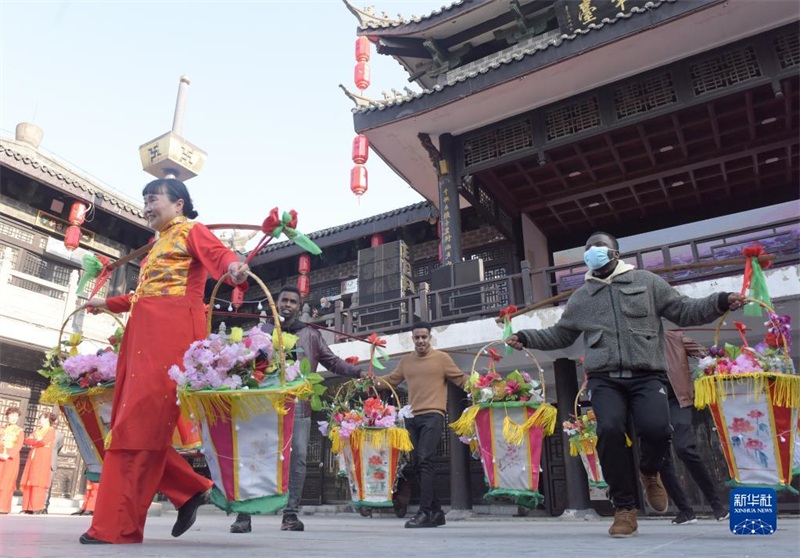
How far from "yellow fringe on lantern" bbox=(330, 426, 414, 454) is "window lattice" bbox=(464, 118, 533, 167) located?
5.74 meters

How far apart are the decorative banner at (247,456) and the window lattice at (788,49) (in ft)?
27.2

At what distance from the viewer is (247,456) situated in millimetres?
2645

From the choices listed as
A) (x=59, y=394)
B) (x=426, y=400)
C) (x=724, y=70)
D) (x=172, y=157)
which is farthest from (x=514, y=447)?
(x=172, y=157)

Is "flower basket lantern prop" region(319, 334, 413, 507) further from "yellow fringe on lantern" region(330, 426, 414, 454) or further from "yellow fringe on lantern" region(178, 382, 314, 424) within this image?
"yellow fringe on lantern" region(178, 382, 314, 424)

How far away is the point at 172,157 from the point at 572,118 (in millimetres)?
11181

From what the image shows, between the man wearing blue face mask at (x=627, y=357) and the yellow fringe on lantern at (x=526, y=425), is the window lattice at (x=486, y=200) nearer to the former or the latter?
the yellow fringe on lantern at (x=526, y=425)

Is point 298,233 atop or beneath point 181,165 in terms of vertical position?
beneath

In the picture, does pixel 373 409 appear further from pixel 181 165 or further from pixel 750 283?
pixel 181 165

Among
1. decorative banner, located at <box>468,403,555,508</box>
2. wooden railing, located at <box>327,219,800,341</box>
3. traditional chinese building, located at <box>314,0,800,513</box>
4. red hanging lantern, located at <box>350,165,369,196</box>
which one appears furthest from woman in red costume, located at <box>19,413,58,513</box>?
decorative banner, located at <box>468,403,555,508</box>

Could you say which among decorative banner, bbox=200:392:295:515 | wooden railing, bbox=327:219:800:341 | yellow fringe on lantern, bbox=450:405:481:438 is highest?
wooden railing, bbox=327:219:800:341

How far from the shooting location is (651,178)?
10.1 m

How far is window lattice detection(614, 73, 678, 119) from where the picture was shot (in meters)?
8.44

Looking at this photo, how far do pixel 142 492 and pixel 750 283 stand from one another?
3664 millimetres

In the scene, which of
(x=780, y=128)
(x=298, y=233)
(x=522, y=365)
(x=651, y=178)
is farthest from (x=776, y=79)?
(x=298, y=233)
